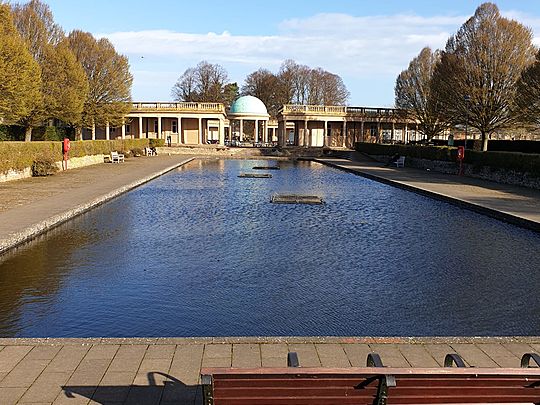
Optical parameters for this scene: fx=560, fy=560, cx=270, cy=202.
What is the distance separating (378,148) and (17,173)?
3526 cm

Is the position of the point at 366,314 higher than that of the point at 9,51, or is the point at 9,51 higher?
the point at 9,51

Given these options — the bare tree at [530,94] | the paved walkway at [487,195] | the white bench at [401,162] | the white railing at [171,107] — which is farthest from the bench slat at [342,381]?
the white railing at [171,107]

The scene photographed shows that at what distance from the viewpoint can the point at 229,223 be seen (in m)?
15.6

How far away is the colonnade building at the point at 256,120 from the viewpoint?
72688mm

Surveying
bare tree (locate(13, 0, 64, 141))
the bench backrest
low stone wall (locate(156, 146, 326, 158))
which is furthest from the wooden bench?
low stone wall (locate(156, 146, 326, 158))

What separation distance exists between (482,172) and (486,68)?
9599mm

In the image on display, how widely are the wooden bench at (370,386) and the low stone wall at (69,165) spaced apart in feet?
76.2

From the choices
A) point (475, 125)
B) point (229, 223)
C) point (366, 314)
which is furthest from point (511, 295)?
point (475, 125)

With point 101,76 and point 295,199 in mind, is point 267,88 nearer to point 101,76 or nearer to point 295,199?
point 101,76

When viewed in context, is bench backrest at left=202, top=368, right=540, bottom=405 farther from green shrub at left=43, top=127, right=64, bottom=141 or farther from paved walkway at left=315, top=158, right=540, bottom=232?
green shrub at left=43, top=127, right=64, bottom=141

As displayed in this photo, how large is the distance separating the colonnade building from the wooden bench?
7004 cm

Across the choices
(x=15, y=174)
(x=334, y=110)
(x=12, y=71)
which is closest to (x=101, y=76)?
(x=12, y=71)

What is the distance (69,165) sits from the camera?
3375 centimetres

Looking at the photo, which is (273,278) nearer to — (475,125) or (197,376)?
(197,376)
